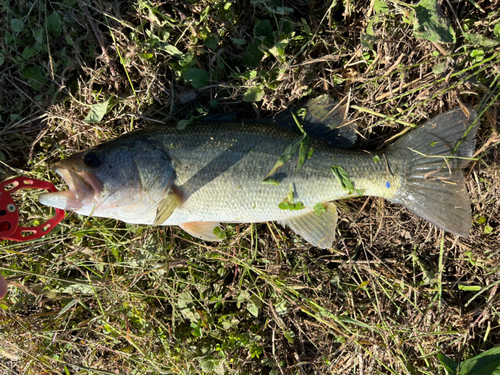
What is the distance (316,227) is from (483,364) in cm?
167

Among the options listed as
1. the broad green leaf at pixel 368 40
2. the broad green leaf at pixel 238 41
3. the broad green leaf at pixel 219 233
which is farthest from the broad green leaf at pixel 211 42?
the broad green leaf at pixel 219 233

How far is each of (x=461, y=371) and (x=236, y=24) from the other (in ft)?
11.1

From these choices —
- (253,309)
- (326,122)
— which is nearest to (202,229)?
(253,309)

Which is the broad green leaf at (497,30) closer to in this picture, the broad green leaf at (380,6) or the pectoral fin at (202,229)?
the broad green leaf at (380,6)

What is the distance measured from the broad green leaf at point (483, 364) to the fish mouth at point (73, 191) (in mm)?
3164

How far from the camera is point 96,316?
289 cm

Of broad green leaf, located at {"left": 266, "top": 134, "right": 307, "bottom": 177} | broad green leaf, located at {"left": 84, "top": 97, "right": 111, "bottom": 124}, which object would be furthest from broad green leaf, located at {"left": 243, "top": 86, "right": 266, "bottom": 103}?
broad green leaf, located at {"left": 84, "top": 97, "right": 111, "bottom": 124}

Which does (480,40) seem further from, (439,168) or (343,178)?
(343,178)

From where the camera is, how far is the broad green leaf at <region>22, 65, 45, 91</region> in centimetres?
280

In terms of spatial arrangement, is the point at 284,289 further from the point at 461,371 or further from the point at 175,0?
the point at 175,0

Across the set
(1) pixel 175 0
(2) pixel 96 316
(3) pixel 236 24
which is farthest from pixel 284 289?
(1) pixel 175 0

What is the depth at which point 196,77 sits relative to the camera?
8.72 feet

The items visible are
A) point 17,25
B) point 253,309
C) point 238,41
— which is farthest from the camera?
point 253,309

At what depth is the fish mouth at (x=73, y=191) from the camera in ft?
7.37
